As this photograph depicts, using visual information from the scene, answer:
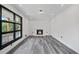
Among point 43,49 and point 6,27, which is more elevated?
point 6,27

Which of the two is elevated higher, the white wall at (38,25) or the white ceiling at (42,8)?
the white ceiling at (42,8)

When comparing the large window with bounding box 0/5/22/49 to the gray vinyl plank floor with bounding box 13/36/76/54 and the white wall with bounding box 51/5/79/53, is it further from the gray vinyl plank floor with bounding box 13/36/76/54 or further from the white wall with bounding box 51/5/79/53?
the white wall with bounding box 51/5/79/53

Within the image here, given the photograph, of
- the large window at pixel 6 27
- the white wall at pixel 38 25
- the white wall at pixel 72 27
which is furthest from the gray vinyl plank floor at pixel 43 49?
the white wall at pixel 38 25

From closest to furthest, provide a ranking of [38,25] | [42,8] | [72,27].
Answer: [72,27]
[42,8]
[38,25]

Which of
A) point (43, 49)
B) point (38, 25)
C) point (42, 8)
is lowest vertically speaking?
point (43, 49)

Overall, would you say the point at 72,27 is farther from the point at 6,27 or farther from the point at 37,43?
the point at 6,27

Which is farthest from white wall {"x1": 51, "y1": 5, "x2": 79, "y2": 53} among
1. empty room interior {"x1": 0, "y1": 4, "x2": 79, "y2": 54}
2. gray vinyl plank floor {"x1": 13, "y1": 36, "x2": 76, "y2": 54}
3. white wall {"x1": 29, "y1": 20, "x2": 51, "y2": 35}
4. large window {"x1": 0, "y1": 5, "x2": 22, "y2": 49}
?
white wall {"x1": 29, "y1": 20, "x2": 51, "y2": 35}

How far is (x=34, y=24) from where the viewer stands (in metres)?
11.4

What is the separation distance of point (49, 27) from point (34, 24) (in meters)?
2.20

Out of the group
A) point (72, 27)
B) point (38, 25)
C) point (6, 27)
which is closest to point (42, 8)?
point (72, 27)

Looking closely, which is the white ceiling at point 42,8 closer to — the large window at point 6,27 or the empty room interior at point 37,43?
the empty room interior at point 37,43

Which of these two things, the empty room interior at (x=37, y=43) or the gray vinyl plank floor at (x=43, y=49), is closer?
the empty room interior at (x=37, y=43)
